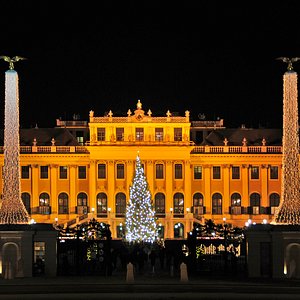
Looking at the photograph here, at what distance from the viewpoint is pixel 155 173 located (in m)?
107

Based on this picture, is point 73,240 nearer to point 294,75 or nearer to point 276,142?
point 294,75

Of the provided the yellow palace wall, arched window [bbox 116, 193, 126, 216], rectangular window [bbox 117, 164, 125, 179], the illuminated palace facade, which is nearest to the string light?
the illuminated palace facade

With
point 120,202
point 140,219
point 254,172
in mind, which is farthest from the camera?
point 254,172

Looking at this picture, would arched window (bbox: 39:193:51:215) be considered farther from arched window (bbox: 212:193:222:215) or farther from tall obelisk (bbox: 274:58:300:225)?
tall obelisk (bbox: 274:58:300:225)

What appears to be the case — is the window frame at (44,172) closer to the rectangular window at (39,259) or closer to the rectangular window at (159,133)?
the rectangular window at (159,133)

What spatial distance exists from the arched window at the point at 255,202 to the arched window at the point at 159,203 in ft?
25.6

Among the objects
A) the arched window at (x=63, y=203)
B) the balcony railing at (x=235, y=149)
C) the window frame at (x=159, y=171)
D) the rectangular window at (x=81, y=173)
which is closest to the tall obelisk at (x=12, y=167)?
the arched window at (x=63, y=203)

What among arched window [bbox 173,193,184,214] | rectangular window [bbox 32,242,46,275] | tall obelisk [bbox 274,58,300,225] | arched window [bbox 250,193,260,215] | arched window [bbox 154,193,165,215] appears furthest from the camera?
arched window [bbox 250,193,260,215]

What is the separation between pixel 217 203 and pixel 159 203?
206 inches

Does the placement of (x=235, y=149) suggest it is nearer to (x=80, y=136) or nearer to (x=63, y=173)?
(x=63, y=173)

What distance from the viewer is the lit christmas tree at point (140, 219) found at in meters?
84.1

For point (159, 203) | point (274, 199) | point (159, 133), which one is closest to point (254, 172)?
point (274, 199)

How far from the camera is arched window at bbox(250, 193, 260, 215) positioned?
350 feet

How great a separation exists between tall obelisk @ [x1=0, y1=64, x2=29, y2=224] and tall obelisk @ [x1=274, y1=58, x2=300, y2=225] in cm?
1049
